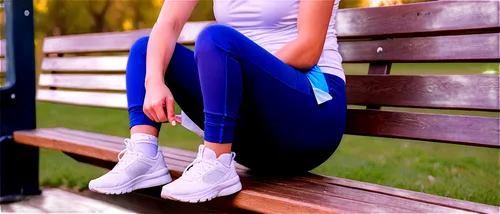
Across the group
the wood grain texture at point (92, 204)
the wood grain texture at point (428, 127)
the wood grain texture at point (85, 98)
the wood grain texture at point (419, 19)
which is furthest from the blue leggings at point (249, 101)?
the wood grain texture at point (85, 98)

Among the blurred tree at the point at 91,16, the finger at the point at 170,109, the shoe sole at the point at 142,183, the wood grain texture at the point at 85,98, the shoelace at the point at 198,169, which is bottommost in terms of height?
the blurred tree at the point at 91,16

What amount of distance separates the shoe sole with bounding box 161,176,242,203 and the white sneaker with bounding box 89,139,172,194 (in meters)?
0.19

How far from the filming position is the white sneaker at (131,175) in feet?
5.77

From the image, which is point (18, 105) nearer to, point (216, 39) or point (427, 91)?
point (216, 39)

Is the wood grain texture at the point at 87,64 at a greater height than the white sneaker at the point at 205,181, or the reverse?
the white sneaker at the point at 205,181

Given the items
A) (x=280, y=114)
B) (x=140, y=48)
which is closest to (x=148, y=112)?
(x=140, y=48)

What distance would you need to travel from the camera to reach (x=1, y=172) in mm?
3203

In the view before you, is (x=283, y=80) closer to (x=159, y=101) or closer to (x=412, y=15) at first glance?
(x=159, y=101)

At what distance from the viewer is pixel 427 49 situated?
209 centimetres

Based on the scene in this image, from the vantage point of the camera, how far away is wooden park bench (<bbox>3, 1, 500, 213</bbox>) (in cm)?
160

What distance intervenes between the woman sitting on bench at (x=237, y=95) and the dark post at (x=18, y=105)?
1.50 metres

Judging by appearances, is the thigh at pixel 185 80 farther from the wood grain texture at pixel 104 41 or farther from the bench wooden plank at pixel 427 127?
the wood grain texture at pixel 104 41

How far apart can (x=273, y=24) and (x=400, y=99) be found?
0.53 meters

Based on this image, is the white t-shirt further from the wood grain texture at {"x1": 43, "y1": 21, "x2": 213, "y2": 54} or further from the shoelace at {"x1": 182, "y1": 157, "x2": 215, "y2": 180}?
the wood grain texture at {"x1": 43, "y1": 21, "x2": 213, "y2": 54}
